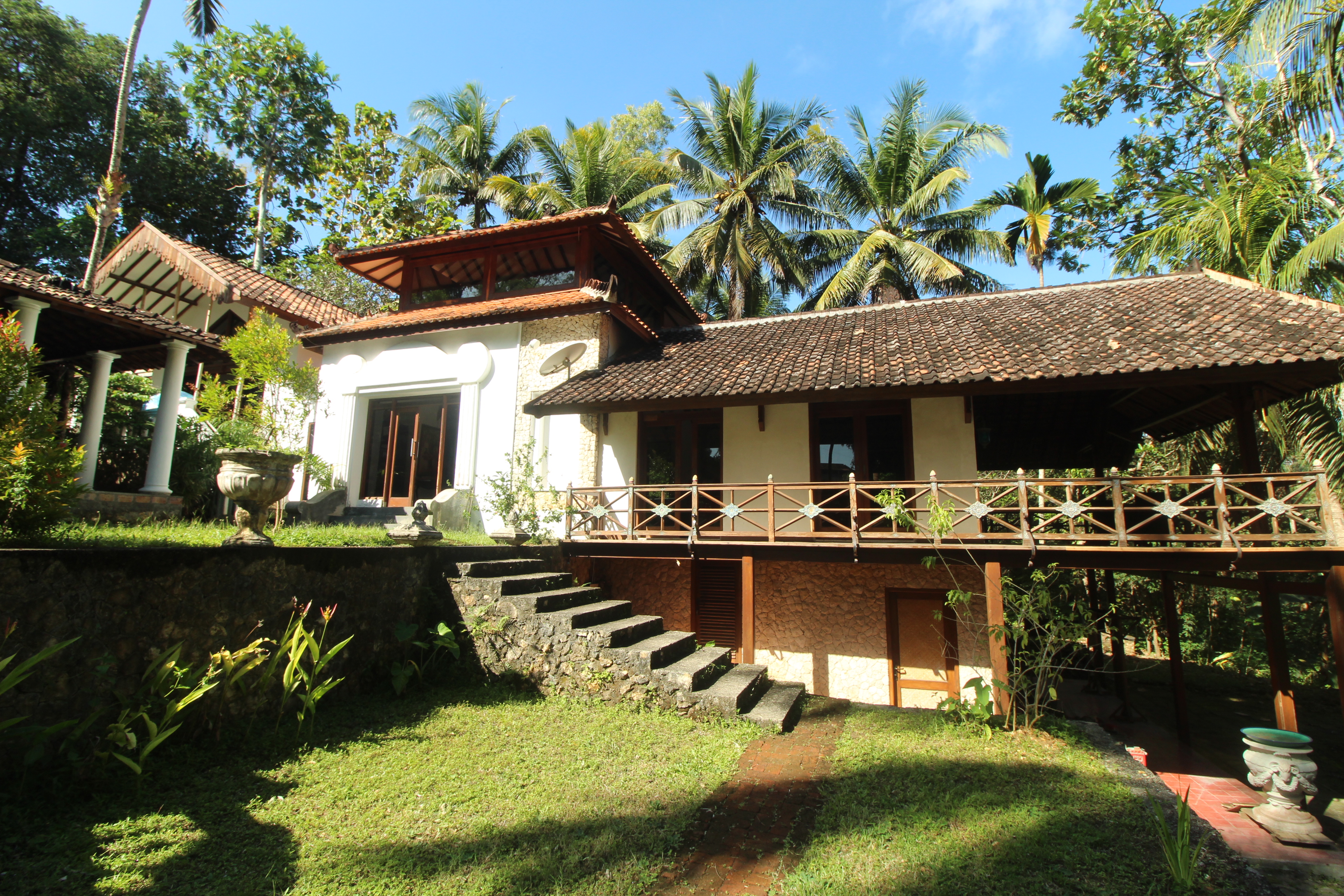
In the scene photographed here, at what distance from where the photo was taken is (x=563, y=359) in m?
11.4

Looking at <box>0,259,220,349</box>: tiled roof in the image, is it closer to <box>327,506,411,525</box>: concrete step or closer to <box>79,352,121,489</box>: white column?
<box>79,352,121,489</box>: white column

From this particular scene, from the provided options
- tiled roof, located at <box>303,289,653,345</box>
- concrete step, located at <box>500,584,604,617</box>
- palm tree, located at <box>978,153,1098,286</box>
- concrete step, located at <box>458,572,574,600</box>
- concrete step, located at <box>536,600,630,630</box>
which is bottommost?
concrete step, located at <box>536,600,630,630</box>

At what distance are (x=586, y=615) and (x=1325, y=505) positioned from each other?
311 inches

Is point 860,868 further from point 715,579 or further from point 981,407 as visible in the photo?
point 981,407

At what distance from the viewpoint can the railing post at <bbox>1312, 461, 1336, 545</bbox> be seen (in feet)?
22.0

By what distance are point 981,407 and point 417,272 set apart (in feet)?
36.8

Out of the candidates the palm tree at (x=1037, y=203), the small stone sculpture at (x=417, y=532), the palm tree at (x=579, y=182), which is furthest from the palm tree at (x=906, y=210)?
the small stone sculpture at (x=417, y=532)

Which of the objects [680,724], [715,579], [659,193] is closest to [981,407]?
[715,579]

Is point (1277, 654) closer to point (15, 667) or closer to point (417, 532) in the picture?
point (417, 532)

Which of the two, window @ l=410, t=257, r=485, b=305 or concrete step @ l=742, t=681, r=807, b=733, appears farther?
window @ l=410, t=257, r=485, b=305

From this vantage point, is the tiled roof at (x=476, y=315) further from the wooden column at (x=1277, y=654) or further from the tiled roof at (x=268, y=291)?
the wooden column at (x=1277, y=654)

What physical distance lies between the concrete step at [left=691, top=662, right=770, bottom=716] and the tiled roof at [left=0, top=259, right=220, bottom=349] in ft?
31.4

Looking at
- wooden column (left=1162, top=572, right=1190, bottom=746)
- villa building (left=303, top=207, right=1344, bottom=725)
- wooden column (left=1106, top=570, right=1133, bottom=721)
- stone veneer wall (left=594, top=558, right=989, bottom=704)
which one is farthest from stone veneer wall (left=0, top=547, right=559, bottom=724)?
wooden column (left=1162, top=572, right=1190, bottom=746)

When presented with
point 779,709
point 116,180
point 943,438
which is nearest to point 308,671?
point 779,709
